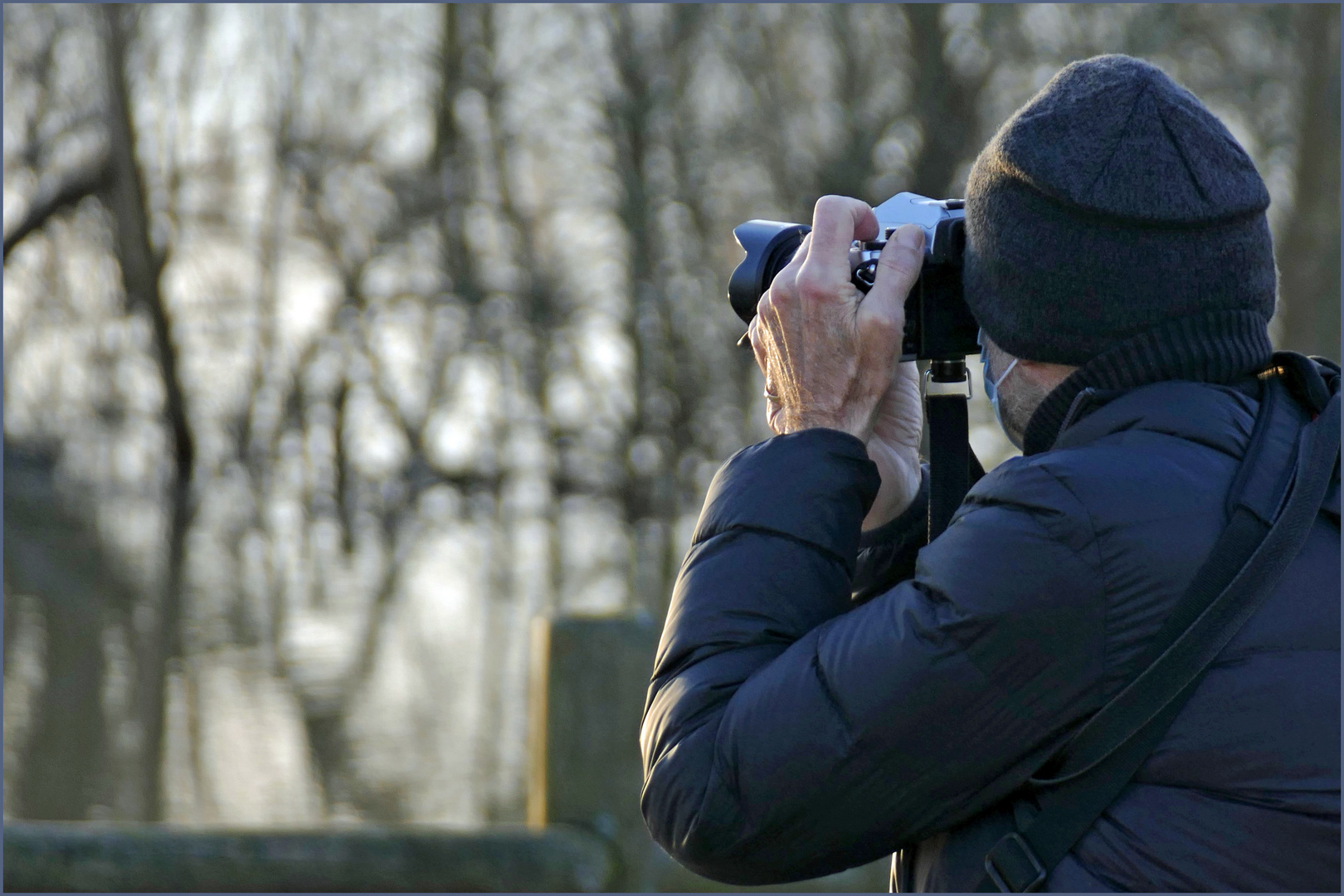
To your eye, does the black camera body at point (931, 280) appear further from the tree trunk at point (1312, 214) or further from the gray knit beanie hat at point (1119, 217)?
the tree trunk at point (1312, 214)

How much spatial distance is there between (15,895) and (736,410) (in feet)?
19.3

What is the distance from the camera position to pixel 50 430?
277 inches

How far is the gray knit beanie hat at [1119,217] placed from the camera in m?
1.15

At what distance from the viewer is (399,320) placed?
8234 mm

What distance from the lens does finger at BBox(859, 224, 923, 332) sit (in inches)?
52.8

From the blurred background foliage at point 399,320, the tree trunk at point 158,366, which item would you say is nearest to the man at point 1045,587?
the blurred background foliage at point 399,320

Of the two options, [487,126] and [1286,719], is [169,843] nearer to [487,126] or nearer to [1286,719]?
[1286,719]

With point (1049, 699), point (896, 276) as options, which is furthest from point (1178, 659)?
point (896, 276)

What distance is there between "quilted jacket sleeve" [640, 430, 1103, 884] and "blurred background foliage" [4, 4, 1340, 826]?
6.29 meters

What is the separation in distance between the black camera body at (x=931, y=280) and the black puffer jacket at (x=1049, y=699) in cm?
25

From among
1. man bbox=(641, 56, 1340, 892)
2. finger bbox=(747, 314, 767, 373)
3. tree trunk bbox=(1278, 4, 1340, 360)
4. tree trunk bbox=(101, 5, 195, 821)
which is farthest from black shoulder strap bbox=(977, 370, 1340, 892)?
tree trunk bbox=(1278, 4, 1340, 360)

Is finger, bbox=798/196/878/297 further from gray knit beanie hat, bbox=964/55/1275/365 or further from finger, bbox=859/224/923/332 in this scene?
gray knit beanie hat, bbox=964/55/1275/365

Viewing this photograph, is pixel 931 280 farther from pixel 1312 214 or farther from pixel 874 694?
pixel 1312 214

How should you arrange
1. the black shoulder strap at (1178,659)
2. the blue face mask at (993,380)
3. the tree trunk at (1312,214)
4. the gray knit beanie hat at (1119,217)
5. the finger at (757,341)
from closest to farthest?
the black shoulder strap at (1178,659) < the gray knit beanie hat at (1119,217) < the blue face mask at (993,380) < the finger at (757,341) < the tree trunk at (1312,214)
